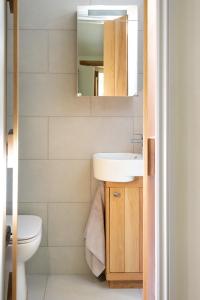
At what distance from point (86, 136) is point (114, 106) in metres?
0.34

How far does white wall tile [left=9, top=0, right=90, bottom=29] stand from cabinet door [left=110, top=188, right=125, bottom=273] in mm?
1402

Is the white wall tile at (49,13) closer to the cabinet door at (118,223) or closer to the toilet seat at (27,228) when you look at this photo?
the cabinet door at (118,223)

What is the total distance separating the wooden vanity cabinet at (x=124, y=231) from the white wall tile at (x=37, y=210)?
574 millimetres

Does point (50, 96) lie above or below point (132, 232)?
above

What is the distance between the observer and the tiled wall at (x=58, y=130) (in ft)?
8.54

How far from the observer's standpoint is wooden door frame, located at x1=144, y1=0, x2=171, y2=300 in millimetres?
1282

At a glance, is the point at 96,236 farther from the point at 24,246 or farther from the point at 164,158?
the point at 164,158

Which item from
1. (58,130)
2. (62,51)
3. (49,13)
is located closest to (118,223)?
(58,130)

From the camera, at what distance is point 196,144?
1238 mm

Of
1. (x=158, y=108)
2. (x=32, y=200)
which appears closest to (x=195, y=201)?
(x=158, y=108)

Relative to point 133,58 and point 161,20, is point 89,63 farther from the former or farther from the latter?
point 161,20

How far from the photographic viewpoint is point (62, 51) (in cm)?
262

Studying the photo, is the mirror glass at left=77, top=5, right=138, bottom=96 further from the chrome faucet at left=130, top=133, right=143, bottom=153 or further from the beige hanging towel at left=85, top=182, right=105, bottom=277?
the beige hanging towel at left=85, top=182, right=105, bottom=277

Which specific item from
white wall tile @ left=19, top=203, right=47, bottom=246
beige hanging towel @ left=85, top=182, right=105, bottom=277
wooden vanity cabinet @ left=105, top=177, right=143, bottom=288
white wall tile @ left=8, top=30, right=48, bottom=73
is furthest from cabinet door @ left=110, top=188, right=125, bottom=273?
white wall tile @ left=8, top=30, right=48, bottom=73
